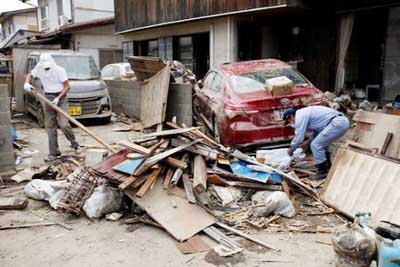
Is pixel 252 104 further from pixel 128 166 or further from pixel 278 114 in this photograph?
pixel 128 166

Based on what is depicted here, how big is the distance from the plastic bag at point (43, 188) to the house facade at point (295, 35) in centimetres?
804

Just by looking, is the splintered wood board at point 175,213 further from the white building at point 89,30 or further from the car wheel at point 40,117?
the white building at point 89,30

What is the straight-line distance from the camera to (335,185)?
489cm

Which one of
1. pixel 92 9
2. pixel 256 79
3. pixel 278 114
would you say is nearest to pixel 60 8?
pixel 92 9

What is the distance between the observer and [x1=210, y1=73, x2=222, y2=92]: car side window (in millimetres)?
7679

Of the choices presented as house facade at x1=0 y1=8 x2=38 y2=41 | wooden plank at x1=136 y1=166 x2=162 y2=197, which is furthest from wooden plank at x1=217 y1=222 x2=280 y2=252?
house facade at x1=0 y1=8 x2=38 y2=41

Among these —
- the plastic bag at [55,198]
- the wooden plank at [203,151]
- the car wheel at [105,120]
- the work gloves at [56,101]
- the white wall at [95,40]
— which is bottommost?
the plastic bag at [55,198]

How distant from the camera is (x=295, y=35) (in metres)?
13.6

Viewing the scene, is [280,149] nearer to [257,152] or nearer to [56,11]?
[257,152]

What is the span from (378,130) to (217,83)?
127 inches

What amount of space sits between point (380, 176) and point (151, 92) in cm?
713

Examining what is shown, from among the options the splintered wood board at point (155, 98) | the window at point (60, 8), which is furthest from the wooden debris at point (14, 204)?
the window at point (60, 8)

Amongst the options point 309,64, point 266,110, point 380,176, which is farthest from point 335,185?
point 309,64

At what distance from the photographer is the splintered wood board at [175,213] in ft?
14.2
